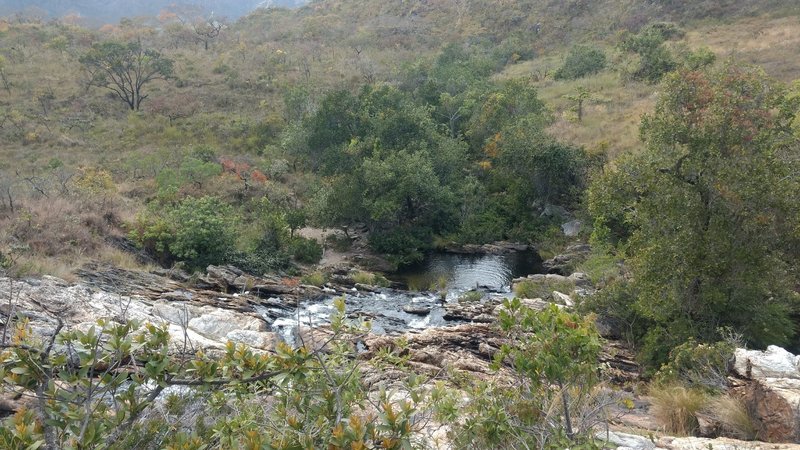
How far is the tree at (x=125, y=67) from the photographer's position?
3484 centimetres

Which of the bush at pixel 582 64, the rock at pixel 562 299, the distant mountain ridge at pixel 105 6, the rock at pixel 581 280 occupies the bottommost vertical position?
the rock at pixel 581 280

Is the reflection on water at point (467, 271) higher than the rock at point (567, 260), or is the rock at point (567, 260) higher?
the rock at point (567, 260)

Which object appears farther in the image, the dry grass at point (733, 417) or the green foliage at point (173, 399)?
the dry grass at point (733, 417)

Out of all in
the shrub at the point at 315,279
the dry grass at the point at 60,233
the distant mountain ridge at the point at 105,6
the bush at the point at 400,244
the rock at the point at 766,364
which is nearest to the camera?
the rock at the point at 766,364

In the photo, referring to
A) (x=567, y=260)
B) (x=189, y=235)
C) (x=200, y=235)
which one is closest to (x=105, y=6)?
(x=189, y=235)

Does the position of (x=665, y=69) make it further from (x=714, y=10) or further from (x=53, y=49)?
(x=53, y=49)

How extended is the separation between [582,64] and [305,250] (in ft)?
80.2

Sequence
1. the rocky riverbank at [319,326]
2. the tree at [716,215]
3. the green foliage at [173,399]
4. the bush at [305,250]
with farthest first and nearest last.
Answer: the bush at [305,250], the tree at [716,215], the rocky riverbank at [319,326], the green foliage at [173,399]

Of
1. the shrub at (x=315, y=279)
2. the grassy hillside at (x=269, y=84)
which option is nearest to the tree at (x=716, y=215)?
the shrub at (x=315, y=279)

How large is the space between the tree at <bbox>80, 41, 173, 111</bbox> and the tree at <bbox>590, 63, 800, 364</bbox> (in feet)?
110

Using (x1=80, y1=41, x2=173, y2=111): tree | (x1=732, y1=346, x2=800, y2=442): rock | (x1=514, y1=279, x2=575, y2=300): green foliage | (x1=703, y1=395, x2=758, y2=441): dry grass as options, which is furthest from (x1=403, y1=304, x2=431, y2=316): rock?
(x1=80, y1=41, x2=173, y2=111): tree

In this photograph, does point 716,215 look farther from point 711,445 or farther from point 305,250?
point 305,250

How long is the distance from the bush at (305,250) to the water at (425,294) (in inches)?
112

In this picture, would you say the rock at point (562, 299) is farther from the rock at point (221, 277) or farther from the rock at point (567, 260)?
the rock at point (221, 277)
